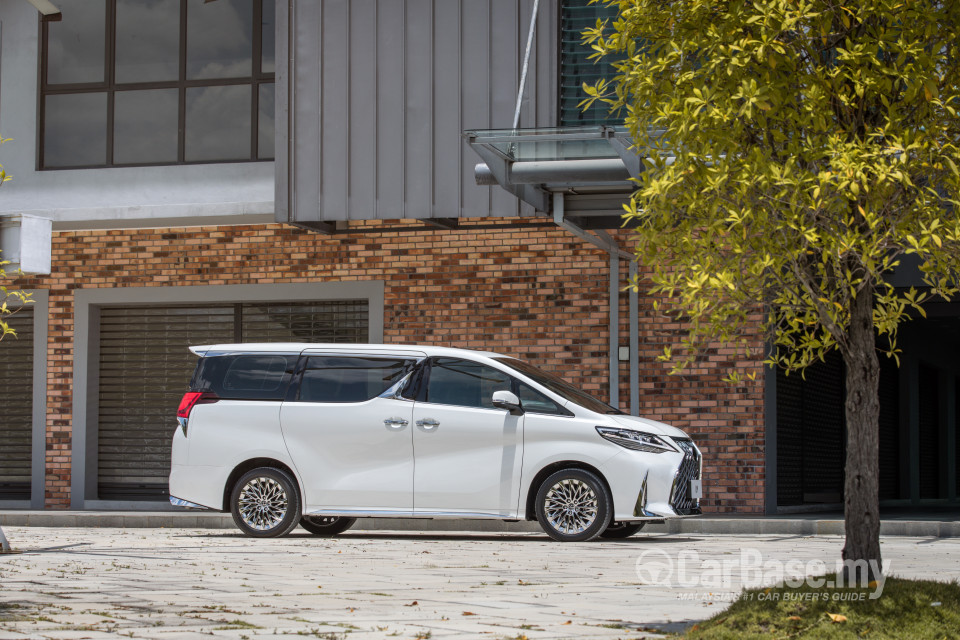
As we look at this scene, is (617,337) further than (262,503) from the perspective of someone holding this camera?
Yes

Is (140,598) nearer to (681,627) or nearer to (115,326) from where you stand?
(681,627)

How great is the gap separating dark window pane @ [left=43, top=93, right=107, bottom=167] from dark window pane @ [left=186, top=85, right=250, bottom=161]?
1.32 m

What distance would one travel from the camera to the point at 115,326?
18.7 metres

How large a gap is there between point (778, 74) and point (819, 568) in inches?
158

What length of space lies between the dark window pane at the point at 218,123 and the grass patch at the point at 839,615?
13.7 meters

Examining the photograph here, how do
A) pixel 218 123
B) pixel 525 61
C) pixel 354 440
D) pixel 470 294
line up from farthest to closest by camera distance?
pixel 218 123 < pixel 470 294 < pixel 525 61 < pixel 354 440

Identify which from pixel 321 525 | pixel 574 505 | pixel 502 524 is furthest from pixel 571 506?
pixel 321 525

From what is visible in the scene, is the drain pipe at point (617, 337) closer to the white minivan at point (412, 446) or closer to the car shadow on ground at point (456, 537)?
the car shadow on ground at point (456, 537)

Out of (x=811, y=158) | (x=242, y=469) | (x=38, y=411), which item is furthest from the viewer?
(x=38, y=411)

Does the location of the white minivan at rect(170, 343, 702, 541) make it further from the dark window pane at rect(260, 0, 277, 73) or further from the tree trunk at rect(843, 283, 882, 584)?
the tree trunk at rect(843, 283, 882, 584)

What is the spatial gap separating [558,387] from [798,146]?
288 inches

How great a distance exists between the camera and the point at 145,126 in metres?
18.3

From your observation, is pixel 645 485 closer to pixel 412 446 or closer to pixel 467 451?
pixel 467 451

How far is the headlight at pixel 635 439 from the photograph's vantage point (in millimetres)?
12219
